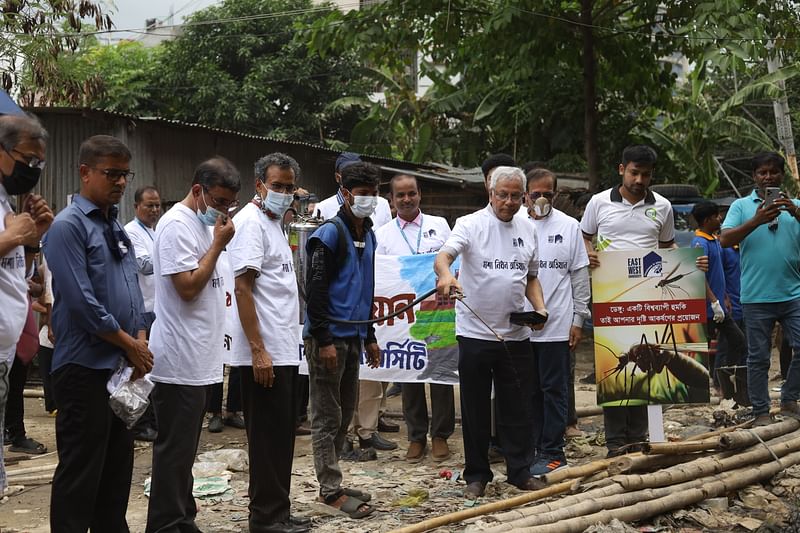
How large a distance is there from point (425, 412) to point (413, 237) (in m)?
1.56

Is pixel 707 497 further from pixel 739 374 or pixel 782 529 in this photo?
pixel 739 374

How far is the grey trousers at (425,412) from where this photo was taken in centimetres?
791

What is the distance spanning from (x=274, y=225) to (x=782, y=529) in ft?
11.6

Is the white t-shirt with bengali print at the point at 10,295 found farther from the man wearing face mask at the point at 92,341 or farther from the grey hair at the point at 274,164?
the grey hair at the point at 274,164

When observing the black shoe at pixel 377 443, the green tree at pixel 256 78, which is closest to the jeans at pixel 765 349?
the black shoe at pixel 377 443

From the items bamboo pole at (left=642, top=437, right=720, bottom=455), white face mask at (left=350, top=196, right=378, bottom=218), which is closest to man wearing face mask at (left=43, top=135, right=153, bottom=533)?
white face mask at (left=350, top=196, right=378, bottom=218)

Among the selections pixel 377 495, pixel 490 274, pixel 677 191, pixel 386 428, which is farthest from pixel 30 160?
pixel 677 191

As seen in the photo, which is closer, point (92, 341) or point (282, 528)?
point (92, 341)

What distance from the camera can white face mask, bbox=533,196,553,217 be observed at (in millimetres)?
7551

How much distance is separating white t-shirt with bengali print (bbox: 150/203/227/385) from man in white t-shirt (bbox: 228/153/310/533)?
35 cm

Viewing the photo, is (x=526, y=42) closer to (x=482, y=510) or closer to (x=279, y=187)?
(x=279, y=187)

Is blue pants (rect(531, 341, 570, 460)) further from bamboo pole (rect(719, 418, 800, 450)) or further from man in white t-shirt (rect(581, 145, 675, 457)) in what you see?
bamboo pole (rect(719, 418, 800, 450))

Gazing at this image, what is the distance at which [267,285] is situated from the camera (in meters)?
5.69

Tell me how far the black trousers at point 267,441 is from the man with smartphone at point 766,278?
4.18 meters
